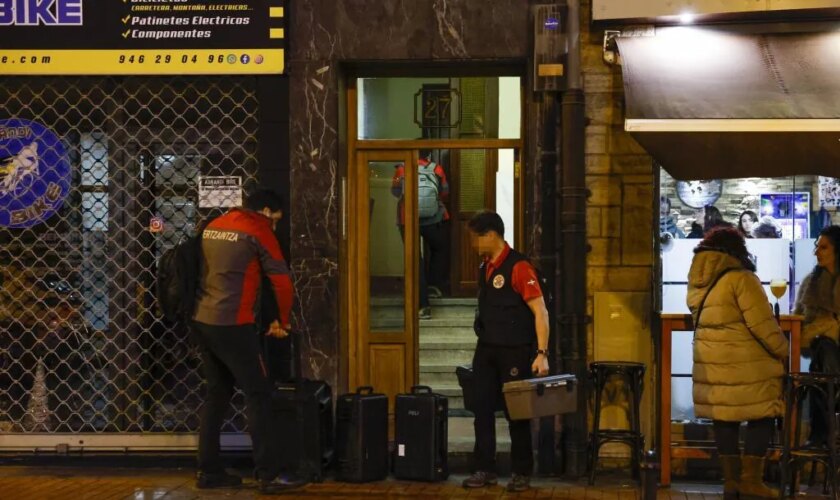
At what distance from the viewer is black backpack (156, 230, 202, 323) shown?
7055mm

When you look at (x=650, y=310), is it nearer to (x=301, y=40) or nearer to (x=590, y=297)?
(x=590, y=297)

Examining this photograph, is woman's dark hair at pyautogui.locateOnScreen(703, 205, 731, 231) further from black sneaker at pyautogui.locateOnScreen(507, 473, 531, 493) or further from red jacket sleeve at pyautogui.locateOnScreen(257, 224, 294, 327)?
red jacket sleeve at pyautogui.locateOnScreen(257, 224, 294, 327)

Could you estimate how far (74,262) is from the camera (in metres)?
8.13

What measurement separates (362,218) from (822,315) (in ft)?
11.0

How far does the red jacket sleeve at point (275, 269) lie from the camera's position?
7.06 metres

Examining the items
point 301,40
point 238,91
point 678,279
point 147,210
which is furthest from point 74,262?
point 678,279

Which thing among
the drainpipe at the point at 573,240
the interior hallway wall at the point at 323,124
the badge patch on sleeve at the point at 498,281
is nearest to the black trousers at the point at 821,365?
the drainpipe at the point at 573,240

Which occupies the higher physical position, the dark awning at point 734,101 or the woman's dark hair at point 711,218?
the dark awning at point 734,101

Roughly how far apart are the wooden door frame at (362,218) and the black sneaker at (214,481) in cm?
125

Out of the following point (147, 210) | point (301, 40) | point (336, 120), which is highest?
point (301, 40)

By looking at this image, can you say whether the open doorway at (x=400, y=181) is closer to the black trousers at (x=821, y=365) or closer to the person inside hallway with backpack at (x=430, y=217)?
the person inside hallway with backpack at (x=430, y=217)

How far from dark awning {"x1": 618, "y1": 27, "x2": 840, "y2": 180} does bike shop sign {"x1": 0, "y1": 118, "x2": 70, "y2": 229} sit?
13.6ft

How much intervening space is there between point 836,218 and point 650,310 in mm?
1670

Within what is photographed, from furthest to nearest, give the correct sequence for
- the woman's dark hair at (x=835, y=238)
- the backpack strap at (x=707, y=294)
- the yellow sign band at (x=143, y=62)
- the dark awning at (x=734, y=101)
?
the yellow sign band at (x=143, y=62) → the woman's dark hair at (x=835, y=238) → the backpack strap at (x=707, y=294) → the dark awning at (x=734, y=101)
